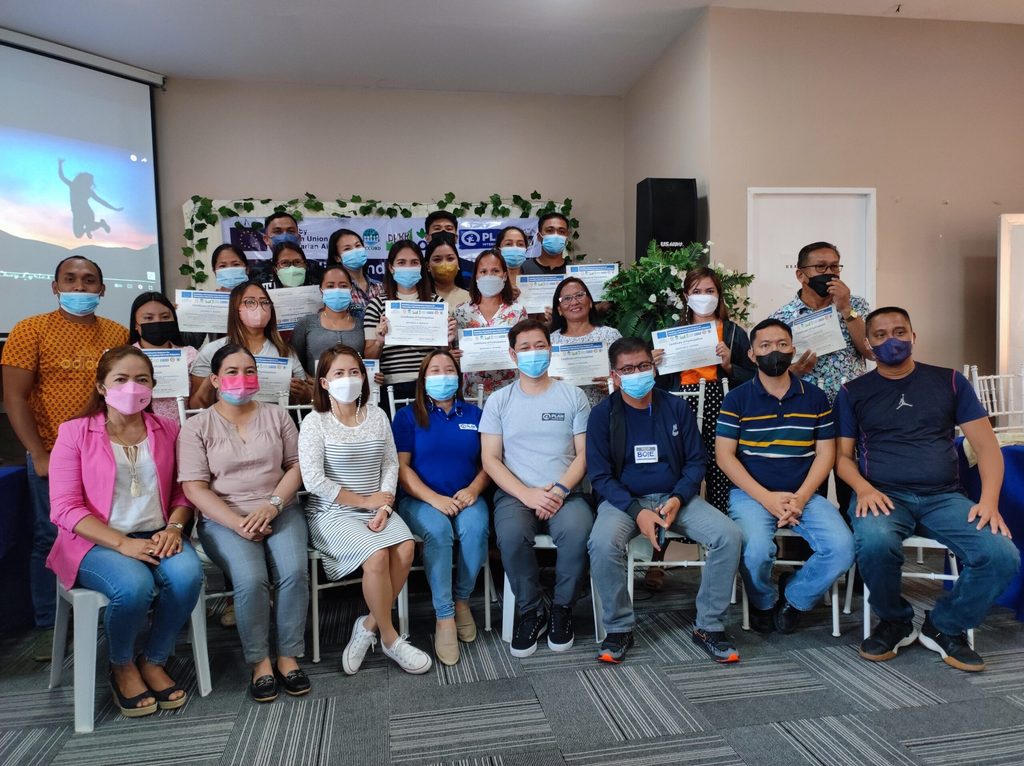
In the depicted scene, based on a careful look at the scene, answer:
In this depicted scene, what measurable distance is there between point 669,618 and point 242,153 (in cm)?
554

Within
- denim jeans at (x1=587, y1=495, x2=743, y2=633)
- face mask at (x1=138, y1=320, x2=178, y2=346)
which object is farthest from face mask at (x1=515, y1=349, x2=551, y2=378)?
face mask at (x1=138, y1=320, x2=178, y2=346)

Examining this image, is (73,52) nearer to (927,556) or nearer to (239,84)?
(239,84)

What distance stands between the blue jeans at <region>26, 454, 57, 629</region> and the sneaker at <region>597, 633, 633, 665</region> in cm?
229

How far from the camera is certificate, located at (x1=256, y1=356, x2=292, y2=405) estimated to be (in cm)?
308

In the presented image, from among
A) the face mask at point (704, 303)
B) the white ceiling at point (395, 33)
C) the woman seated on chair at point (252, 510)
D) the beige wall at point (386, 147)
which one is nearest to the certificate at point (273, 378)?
the woman seated on chair at point (252, 510)

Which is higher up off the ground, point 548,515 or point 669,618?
point 548,515

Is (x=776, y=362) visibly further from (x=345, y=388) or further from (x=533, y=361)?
(x=345, y=388)

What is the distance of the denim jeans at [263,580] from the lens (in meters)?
2.47

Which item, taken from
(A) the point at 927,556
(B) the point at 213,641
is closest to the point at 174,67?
(B) the point at 213,641

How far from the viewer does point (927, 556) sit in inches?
152

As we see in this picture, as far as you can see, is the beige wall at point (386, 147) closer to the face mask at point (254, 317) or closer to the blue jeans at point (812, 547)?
the face mask at point (254, 317)

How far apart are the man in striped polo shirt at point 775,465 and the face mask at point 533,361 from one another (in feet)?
2.62

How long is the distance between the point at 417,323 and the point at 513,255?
2.70ft

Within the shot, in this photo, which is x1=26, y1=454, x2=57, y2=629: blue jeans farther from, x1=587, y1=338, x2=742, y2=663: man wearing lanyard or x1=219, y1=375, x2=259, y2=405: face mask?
x1=587, y1=338, x2=742, y2=663: man wearing lanyard
